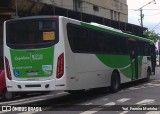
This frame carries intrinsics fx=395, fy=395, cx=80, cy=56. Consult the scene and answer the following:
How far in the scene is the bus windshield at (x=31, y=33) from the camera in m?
13.4

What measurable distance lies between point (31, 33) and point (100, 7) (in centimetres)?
3606

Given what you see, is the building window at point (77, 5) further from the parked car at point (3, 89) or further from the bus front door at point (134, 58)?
the parked car at point (3, 89)

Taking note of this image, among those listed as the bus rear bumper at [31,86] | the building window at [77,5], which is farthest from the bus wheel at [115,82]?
the building window at [77,5]

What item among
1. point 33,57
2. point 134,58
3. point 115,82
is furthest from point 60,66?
point 134,58

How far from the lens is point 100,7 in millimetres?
49094

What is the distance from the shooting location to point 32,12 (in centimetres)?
2816

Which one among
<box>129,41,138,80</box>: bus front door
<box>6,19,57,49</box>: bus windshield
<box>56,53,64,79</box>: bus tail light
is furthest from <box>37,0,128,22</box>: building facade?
<box>56,53,64,79</box>: bus tail light

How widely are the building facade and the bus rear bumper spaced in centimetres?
2145

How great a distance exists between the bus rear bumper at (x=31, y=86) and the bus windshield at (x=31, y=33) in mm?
1232

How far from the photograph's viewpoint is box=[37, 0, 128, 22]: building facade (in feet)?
129

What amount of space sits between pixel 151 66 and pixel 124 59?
646 cm

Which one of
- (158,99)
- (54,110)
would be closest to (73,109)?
(54,110)

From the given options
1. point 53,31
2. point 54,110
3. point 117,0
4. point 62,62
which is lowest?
point 54,110

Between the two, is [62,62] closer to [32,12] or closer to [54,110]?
[54,110]
